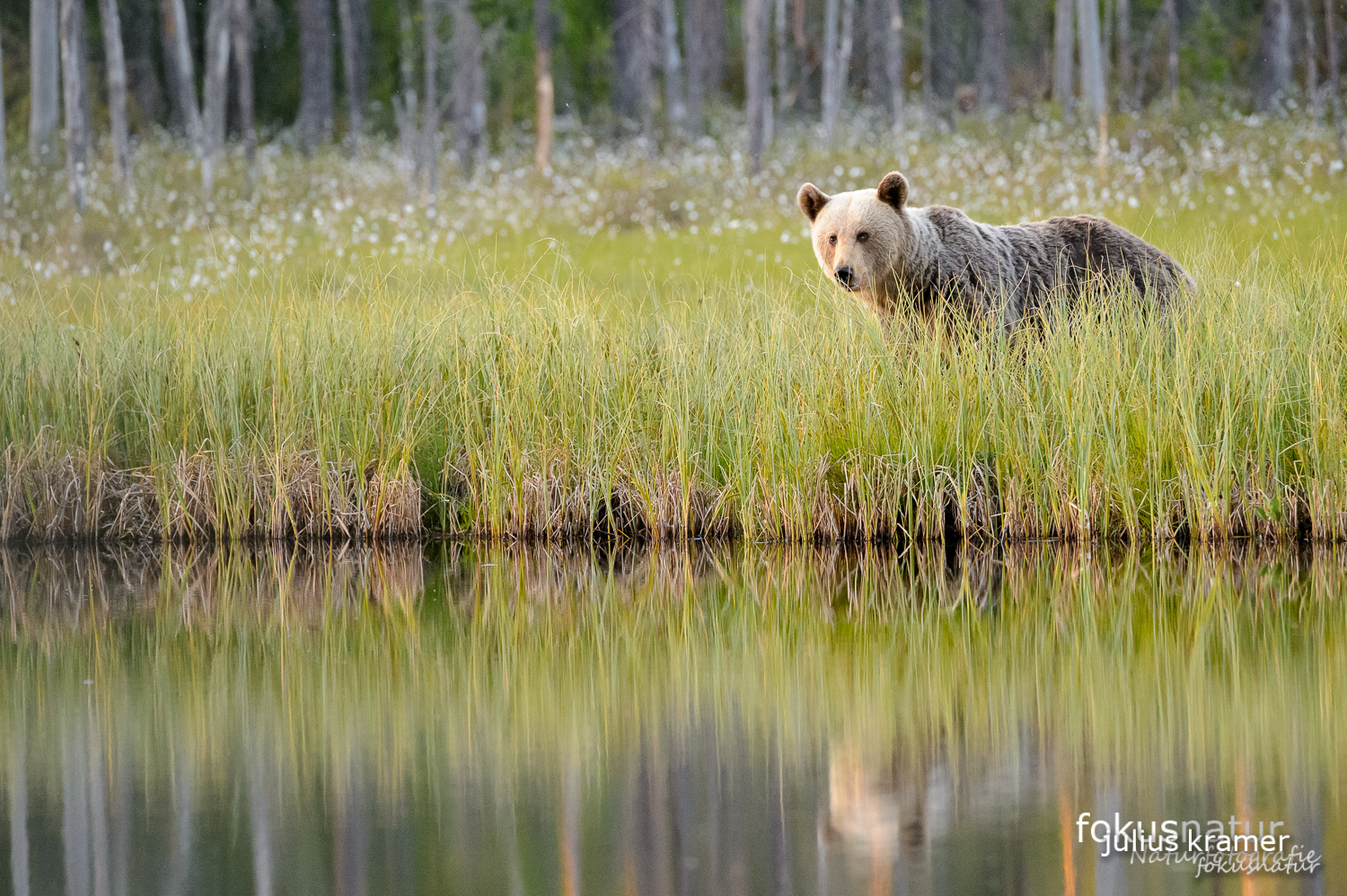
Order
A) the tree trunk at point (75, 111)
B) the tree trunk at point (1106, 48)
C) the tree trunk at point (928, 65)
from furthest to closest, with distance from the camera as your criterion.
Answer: the tree trunk at point (928, 65)
the tree trunk at point (1106, 48)
the tree trunk at point (75, 111)

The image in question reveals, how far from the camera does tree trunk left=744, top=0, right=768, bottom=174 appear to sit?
1802 centimetres

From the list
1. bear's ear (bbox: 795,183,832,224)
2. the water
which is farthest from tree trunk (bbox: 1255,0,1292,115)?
the water

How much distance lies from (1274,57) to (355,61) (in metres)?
16.9

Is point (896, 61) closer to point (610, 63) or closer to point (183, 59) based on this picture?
point (183, 59)

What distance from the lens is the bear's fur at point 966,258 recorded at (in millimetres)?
7500

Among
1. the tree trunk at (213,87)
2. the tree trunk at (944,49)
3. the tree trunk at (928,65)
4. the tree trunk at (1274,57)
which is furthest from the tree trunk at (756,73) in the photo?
the tree trunk at (1274,57)

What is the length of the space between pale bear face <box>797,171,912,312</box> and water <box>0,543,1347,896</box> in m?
1.61

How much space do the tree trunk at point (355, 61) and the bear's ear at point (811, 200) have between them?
1663 cm

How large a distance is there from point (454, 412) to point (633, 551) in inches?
54.2

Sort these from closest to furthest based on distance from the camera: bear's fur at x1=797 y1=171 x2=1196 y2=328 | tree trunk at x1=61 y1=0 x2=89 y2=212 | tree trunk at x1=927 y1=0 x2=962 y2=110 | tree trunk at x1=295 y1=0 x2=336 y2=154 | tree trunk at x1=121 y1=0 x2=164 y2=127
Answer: bear's fur at x1=797 y1=171 x2=1196 y2=328, tree trunk at x1=61 y1=0 x2=89 y2=212, tree trunk at x1=295 y1=0 x2=336 y2=154, tree trunk at x1=927 y1=0 x2=962 y2=110, tree trunk at x1=121 y1=0 x2=164 y2=127

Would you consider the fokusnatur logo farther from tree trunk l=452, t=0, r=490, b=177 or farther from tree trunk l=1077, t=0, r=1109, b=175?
tree trunk l=452, t=0, r=490, b=177

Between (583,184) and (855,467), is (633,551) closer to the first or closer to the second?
(855,467)

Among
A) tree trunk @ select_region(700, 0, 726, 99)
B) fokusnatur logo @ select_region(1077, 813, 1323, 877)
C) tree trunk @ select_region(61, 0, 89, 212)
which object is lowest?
fokusnatur logo @ select_region(1077, 813, 1323, 877)

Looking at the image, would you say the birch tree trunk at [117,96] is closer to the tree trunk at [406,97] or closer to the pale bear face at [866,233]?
the tree trunk at [406,97]
